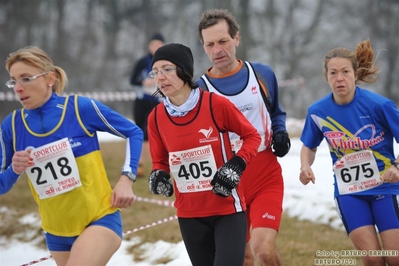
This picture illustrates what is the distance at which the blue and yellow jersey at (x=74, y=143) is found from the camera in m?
4.14

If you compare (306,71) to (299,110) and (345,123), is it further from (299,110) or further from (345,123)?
(345,123)

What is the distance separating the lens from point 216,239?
4168 millimetres

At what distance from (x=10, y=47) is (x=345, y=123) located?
76.9 feet

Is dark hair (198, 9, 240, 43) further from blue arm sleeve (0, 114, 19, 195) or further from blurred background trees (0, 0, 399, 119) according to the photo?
blurred background trees (0, 0, 399, 119)

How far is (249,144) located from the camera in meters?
4.25

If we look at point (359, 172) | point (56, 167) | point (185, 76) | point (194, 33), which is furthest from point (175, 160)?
point (194, 33)

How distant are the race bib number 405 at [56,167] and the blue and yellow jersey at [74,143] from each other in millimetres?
32

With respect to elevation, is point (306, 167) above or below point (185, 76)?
below

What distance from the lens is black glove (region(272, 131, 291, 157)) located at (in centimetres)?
493

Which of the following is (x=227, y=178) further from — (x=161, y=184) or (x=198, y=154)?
(x=161, y=184)

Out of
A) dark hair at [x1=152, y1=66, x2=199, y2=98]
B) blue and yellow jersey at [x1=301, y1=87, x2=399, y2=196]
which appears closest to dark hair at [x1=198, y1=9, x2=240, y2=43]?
dark hair at [x1=152, y1=66, x2=199, y2=98]

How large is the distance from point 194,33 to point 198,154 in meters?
27.5

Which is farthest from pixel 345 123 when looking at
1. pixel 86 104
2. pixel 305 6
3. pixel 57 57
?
pixel 305 6

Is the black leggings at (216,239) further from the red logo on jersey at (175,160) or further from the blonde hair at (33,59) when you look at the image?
the blonde hair at (33,59)
